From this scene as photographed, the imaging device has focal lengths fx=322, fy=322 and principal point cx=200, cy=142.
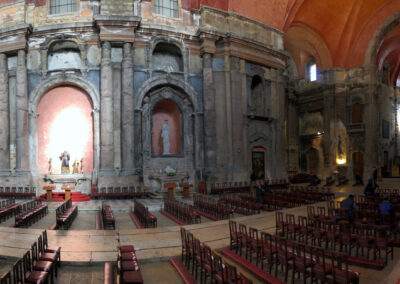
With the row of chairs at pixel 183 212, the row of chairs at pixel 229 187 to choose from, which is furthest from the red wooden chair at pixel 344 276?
the row of chairs at pixel 229 187

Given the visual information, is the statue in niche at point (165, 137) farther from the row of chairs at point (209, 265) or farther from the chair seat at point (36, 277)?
the chair seat at point (36, 277)

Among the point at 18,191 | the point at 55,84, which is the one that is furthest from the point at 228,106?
the point at 18,191

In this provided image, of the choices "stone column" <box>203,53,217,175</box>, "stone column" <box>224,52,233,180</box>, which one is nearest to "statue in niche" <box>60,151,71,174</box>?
"stone column" <box>203,53,217,175</box>

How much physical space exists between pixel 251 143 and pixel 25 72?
51.2 feet

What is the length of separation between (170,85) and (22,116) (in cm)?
925

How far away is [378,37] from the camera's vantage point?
92.4ft

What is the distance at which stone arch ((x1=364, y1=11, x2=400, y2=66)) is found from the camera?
2719cm

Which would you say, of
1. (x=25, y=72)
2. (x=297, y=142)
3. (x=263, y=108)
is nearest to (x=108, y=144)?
(x=25, y=72)

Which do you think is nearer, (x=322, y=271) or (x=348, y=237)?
(x=322, y=271)

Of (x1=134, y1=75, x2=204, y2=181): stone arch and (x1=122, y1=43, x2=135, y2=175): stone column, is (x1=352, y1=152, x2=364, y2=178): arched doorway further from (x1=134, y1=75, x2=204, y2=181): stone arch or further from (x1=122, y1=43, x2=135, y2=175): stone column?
(x1=122, y1=43, x2=135, y2=175): stone column

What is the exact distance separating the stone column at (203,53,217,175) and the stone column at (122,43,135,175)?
4894 mm

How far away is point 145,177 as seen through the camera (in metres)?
20.4

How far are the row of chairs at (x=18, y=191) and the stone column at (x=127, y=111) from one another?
5300mm

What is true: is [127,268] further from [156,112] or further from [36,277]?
[156,112]
